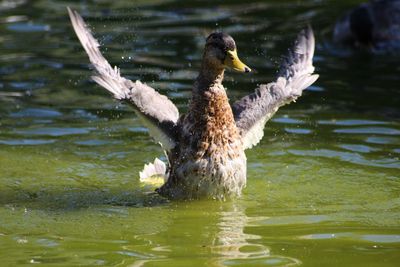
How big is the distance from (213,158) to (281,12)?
8.76m

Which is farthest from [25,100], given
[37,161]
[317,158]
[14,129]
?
[317,158]

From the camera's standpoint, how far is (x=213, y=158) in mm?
8656

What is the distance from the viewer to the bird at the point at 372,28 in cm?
1516

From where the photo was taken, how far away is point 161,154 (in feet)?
34.5

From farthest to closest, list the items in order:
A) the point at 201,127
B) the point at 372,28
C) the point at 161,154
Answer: the point at 372,28 < the point at 161,154 < the point at 201,127

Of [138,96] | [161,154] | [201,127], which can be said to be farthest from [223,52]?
[161,154]

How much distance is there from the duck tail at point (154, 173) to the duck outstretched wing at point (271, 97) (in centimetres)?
90

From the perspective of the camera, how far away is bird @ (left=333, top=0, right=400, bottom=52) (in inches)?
597

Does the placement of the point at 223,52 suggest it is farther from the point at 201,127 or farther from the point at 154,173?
the point at 154,173

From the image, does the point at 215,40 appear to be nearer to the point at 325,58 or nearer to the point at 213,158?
the point at 213,158

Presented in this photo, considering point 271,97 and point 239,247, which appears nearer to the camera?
point 239,247

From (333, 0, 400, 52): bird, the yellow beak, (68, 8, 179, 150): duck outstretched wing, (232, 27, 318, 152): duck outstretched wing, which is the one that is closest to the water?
(333, 0, 400, 52): bird

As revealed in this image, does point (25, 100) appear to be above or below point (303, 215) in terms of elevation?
above

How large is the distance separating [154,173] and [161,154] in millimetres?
930
